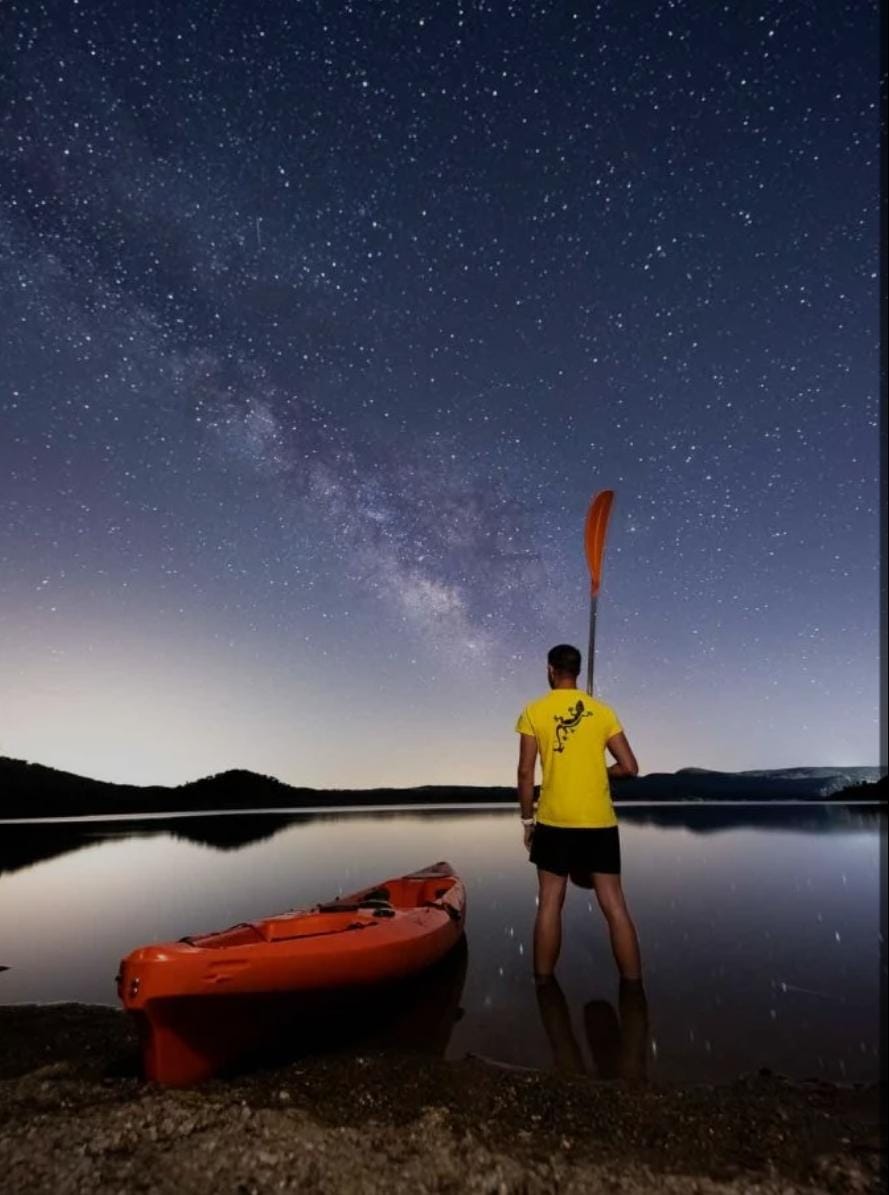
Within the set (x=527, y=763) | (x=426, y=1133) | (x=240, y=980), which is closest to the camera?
(x=426, y=1133)

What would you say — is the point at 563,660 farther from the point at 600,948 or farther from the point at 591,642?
the point at 600,948

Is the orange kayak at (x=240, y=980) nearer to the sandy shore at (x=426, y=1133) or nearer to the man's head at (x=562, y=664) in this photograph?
the sandy shore at (x=426, y=1133)

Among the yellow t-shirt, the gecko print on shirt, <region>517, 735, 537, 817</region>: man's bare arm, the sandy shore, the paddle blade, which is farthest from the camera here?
the paddle blade

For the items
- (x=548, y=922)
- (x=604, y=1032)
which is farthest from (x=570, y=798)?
(x=604, y=1032)

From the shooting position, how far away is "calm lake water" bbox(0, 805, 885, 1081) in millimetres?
5258

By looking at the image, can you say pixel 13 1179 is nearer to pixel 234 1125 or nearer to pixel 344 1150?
pixel 234 1125

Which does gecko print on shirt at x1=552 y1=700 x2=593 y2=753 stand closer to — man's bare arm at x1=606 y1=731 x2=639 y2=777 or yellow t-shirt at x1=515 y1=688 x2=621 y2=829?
yellow t-shirt at x1=515 y1=688 x2=621 y2=829

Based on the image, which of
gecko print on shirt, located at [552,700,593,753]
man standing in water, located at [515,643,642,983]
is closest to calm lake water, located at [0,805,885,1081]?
man standing in water, located at [515,643,642,983]

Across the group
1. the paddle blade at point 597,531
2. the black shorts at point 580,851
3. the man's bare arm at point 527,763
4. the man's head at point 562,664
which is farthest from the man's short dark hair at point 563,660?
the paddle blade at point 597,531

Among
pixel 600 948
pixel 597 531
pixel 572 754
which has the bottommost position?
pixel 600 948

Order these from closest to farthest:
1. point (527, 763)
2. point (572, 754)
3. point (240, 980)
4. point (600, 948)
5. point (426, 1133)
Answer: point (426, 1133) → point (240, 980) → point (572, 754) → point (527, 763) → point (600, 948)

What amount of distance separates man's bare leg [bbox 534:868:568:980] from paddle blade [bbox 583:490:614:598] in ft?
12.1

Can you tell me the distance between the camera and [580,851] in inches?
210

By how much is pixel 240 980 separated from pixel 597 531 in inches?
245
